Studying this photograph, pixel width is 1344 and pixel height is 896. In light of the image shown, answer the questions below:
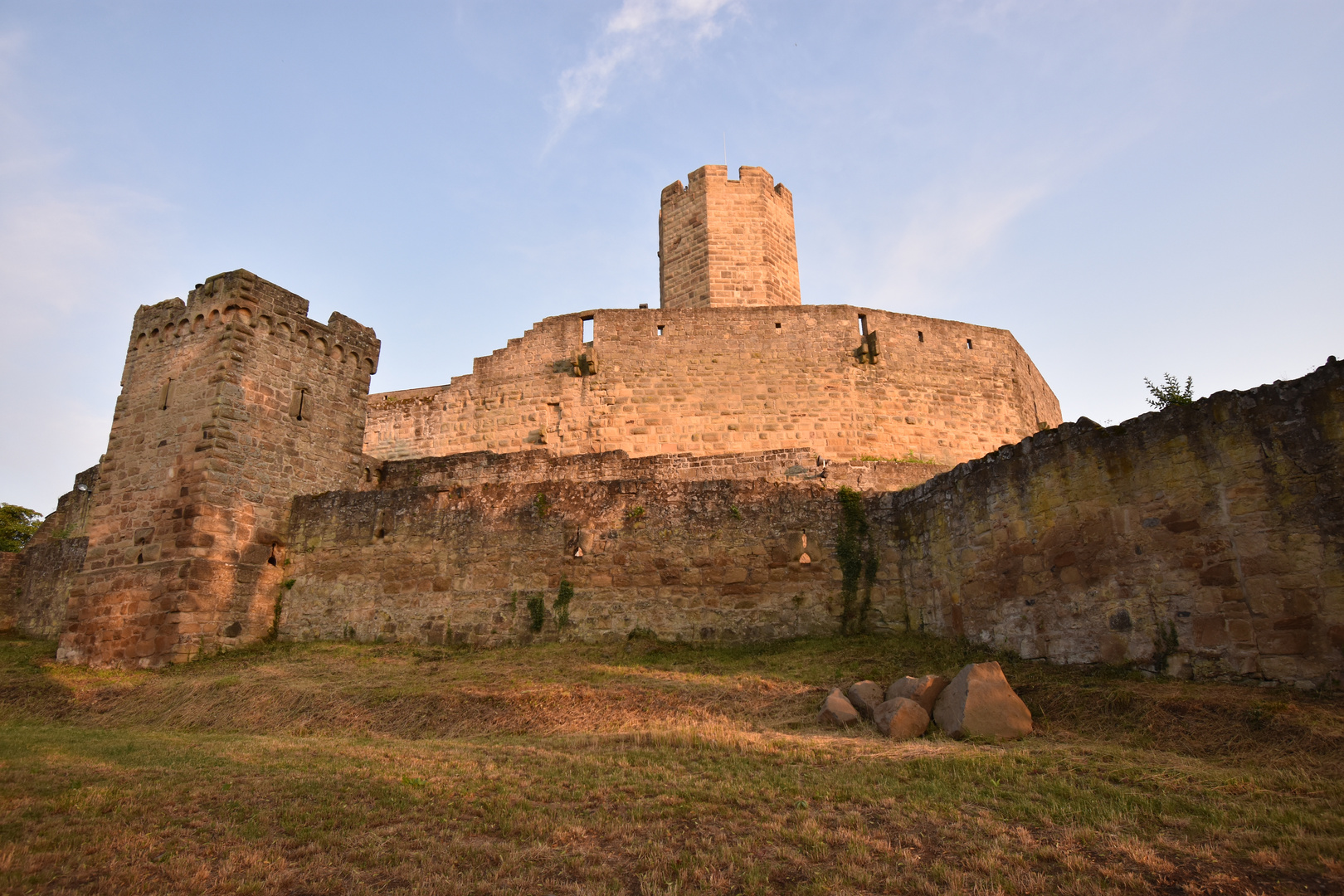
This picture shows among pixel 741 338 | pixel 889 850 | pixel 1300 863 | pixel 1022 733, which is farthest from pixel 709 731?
pixel 741 338

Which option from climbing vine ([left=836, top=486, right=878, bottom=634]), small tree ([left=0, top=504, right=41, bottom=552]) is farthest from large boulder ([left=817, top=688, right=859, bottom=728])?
small tree ([left=0, top=504, right=41, bottom=552])

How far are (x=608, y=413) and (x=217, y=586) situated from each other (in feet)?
32.8

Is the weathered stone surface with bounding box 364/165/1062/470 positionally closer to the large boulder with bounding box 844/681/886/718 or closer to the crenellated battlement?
the crenellated battlement

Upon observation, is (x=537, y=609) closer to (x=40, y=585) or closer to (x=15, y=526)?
(x=40, y=585)

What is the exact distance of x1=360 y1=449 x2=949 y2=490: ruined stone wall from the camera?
16.2m

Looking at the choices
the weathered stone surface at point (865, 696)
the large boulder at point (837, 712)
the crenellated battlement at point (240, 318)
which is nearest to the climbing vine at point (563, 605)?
the large boulder at point (837, 712)

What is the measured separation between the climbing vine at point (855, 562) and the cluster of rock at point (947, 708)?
11.4 ft

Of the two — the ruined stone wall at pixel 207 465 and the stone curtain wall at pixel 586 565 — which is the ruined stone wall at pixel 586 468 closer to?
the ruined stone wall at pixel 207 465

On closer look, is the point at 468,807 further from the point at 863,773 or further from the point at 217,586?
the point at 217,586

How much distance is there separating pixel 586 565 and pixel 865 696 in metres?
5.36

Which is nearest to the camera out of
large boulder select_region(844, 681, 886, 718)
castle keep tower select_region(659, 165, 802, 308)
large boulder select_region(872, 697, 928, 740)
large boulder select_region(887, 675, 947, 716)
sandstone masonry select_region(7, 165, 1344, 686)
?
large boulder select_region(872, 697, 928, 740)

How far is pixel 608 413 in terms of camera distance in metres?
20.4

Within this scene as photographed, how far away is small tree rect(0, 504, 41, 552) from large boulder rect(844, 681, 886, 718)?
31.5 m

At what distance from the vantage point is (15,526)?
2944cm
